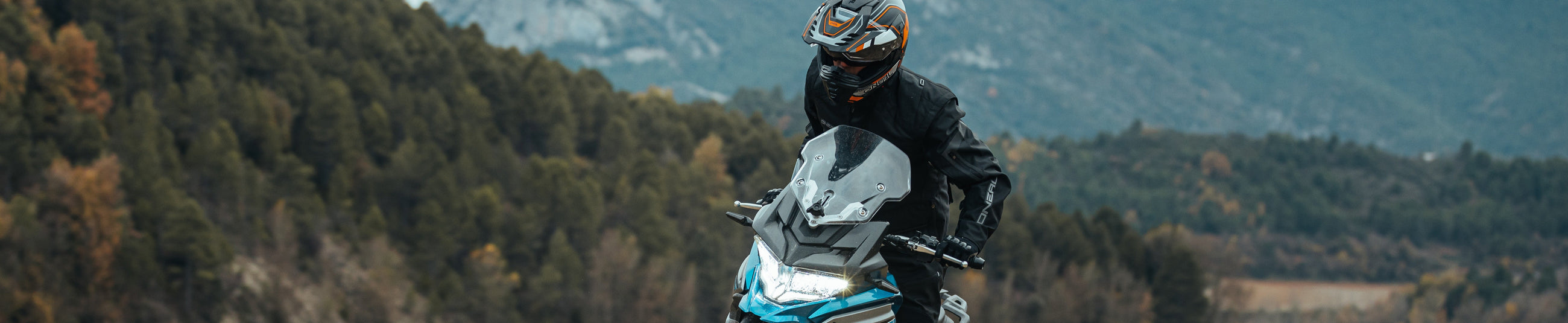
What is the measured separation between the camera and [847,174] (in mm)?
9062

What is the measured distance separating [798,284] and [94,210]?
9134 centimetres

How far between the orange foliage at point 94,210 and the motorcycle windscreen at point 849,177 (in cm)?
8896

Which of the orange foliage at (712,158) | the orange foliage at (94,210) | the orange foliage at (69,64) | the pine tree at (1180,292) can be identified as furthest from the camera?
the orange foliage at (712,158)

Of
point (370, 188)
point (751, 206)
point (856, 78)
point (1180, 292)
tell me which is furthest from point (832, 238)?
point (1180, 292)

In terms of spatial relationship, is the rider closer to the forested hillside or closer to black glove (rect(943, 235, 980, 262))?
black glove (rect(943, 235, 980, 262))

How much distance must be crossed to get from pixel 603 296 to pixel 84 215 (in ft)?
142

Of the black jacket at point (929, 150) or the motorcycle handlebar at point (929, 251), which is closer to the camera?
the motorcycle handlebar at point (929, 251)

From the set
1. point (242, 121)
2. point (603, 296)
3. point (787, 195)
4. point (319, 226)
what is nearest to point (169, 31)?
point (242, 121)

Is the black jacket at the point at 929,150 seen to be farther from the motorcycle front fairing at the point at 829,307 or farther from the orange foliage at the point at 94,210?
the orange foliage at the point at 94,210

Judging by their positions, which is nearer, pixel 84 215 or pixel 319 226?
pixel 84 215

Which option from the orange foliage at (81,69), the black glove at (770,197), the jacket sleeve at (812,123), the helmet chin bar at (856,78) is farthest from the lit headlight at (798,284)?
the orange foliage at (81,69)

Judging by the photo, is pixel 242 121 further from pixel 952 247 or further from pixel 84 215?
pixel 952 247

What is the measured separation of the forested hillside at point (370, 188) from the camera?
295ft

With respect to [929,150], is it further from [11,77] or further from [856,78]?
[11,77]
